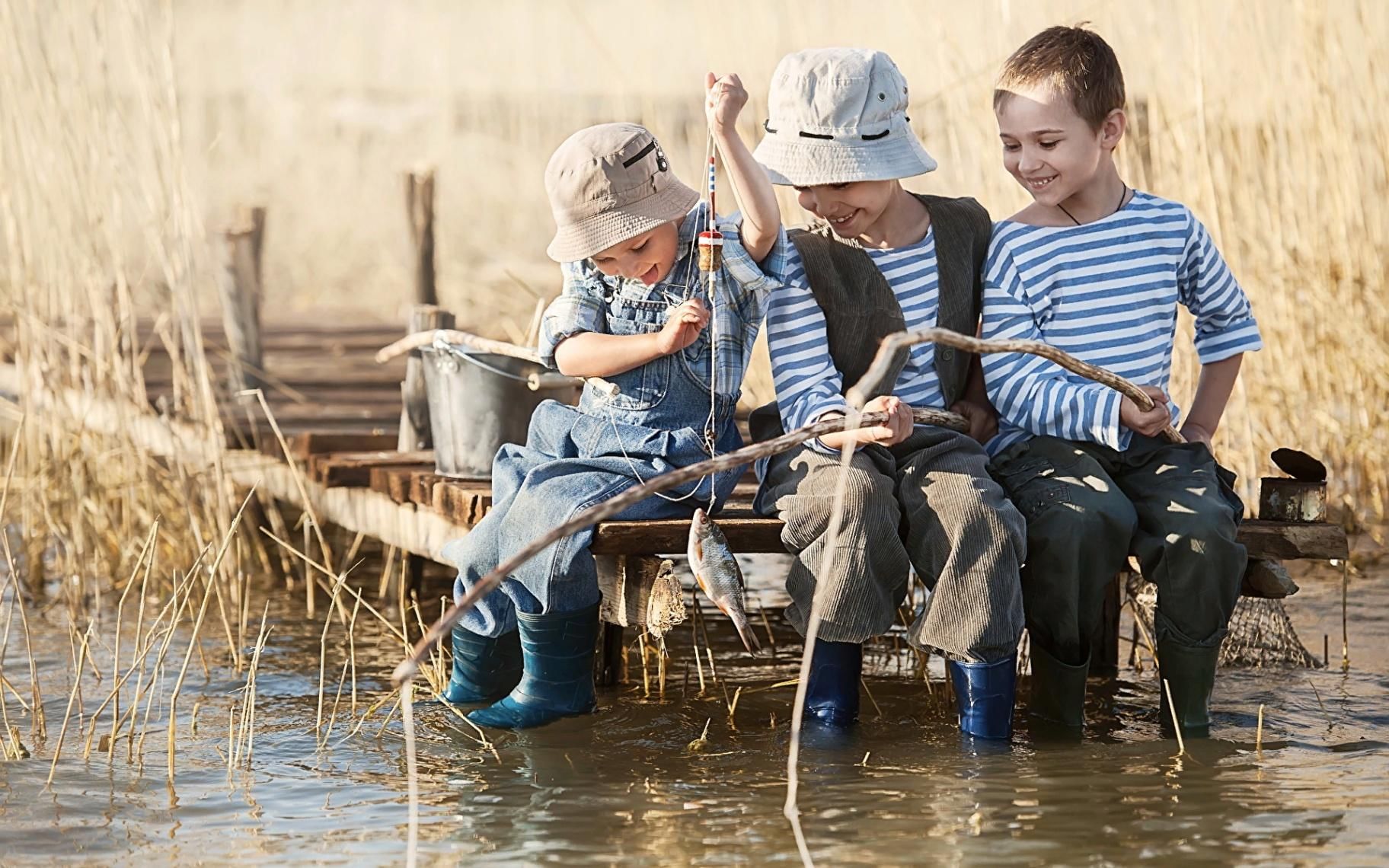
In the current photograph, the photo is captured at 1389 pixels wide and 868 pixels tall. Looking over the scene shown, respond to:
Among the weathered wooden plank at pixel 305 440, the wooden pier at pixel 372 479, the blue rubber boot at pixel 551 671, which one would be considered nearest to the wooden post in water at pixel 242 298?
the wooden pier at pixel 372 479

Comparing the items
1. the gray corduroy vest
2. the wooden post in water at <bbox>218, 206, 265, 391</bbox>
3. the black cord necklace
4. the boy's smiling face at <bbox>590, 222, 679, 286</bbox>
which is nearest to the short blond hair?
the black cord necklace

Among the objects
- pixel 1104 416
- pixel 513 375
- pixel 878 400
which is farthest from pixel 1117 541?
pixel 513 375

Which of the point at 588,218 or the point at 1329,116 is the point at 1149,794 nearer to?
the point at 588,218

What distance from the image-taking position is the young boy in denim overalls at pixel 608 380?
159 inches

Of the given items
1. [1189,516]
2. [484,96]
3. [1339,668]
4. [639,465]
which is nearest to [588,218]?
[639,465]

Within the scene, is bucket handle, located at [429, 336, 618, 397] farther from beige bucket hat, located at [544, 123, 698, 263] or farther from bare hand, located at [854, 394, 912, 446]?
bare hand, located at [854, 394, 912, 446]

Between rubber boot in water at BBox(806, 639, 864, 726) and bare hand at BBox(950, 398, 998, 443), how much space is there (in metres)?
0.56

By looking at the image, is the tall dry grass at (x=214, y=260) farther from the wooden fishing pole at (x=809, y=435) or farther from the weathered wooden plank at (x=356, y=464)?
the wooden fishing pole at (x=809, y=435)

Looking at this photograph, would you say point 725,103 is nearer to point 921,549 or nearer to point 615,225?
point 615,225

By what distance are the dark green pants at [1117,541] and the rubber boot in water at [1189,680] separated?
0.03 m

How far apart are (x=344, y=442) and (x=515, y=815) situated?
9.96 feet

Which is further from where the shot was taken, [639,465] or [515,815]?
[639,465]

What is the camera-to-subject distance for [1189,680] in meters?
4.11

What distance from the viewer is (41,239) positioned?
587 centimetres
